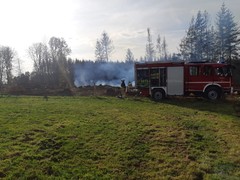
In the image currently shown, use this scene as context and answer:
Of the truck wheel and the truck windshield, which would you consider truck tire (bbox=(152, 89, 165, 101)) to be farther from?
the truck windshield

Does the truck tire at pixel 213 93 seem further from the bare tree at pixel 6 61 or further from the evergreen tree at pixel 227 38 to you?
the bare tree at pixel 6 61

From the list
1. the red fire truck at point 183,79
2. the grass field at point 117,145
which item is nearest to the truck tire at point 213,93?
the red fire truck at point 183,79

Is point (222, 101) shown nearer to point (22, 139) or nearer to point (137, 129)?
point (137, 129)

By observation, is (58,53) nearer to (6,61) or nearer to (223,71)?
(6,61)

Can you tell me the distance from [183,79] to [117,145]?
12.6 m

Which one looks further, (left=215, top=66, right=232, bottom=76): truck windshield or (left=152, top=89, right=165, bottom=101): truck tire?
(left=152, top=89, right=165, bottom=101): truck tire

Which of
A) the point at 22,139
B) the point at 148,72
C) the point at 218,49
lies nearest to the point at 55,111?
the point at 22,139

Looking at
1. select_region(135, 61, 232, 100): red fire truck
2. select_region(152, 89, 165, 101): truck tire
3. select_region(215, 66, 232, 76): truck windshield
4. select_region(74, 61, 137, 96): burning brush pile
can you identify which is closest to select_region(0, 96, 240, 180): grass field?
select_region(135, 61, 232, 100): red fire truck

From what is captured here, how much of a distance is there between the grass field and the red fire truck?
5542mm

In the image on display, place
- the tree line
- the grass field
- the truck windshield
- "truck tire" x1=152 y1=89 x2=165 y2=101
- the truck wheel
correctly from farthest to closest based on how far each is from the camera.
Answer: the tree line < "truck tire" x1=152 y1=89 x2=165 y2=101 < the truck wheel < the truck windshield < the grass field

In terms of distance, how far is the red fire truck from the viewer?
20.5m

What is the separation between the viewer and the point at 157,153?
9.38 meters

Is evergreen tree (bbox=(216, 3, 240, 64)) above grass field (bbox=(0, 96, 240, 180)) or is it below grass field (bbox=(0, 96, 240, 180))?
above

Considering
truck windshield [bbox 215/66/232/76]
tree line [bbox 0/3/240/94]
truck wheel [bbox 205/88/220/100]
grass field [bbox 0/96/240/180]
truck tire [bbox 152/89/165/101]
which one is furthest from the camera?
tree line [bbox 0/3/240/94]
